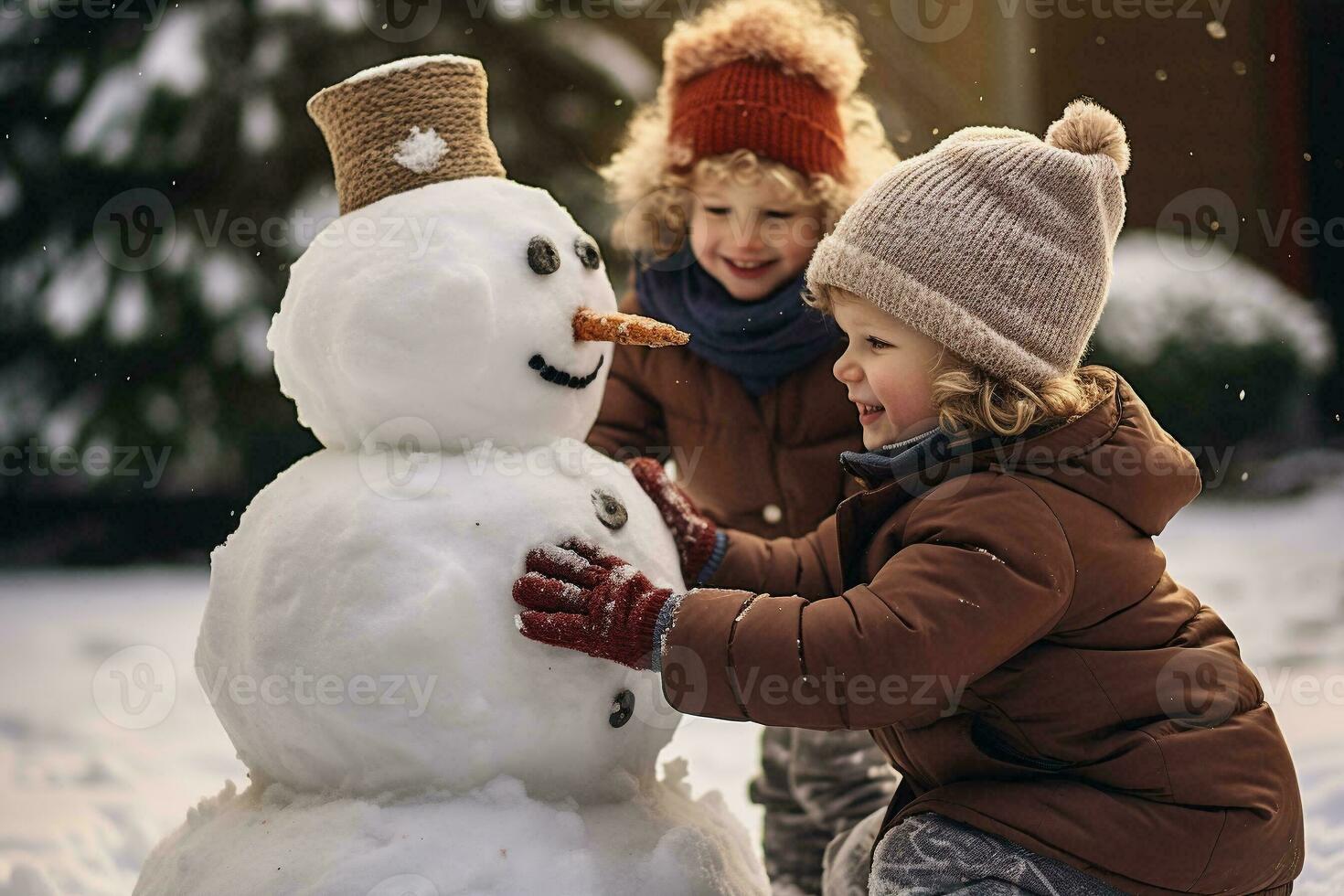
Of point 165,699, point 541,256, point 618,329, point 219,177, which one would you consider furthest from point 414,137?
point 219,177

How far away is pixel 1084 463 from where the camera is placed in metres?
1.12

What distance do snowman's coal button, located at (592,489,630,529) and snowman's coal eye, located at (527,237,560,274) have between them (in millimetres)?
227

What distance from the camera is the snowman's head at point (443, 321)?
3.68 ft

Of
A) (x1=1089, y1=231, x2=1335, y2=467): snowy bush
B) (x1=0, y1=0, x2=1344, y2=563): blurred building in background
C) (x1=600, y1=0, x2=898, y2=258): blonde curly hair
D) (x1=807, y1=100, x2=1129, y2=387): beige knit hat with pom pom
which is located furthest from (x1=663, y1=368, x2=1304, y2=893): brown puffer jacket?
(x1=1089, y1=231, x2=1335, y2=467): snowy bush

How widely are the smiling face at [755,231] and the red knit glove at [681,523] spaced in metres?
0.39

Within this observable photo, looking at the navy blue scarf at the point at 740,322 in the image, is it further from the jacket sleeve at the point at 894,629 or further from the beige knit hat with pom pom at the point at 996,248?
the jacket sleeve at the point at 894,629

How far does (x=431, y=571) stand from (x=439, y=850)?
245mm

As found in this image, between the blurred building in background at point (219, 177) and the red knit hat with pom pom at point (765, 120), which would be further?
the blurred building in background at point (219, 177)

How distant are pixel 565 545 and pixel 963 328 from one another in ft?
1.41

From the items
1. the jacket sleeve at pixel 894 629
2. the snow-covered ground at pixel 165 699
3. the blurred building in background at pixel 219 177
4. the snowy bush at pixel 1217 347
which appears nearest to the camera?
the jacket sleeve at pixel 894 629

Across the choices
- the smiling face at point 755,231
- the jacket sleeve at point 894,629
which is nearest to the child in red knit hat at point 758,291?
the smiling face at point 755,231

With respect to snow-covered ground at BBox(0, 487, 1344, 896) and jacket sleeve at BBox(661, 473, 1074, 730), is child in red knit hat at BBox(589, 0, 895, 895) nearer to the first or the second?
snow-covered ground at BBox(0, 487, 1344, 896)

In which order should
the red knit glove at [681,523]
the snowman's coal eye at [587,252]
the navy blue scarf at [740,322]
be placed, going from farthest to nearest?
the navy blue scarf at [740,322], the red knit glove at [681,523], the snowman's coal eye at [587,252]

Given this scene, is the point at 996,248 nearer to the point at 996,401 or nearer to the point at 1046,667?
the point at 996,401
